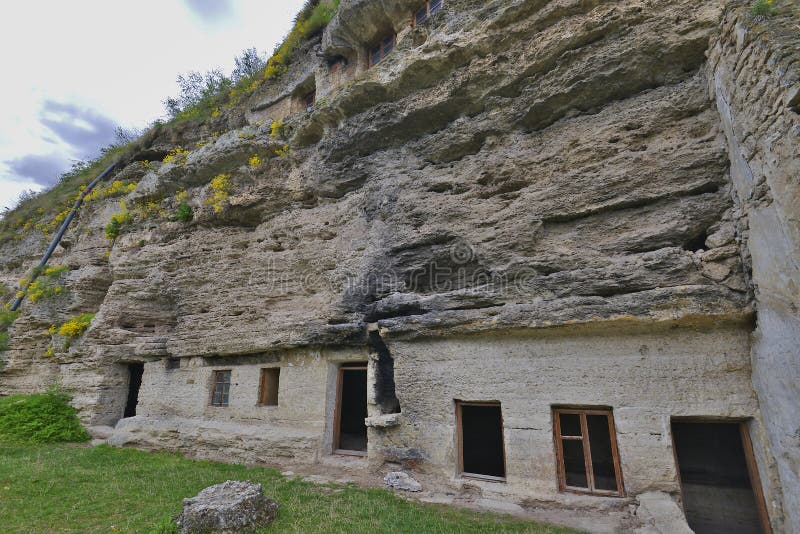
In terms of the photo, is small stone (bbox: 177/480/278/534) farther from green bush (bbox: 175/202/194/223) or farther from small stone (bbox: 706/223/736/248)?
green bush (bbox: 175/202/194/223)

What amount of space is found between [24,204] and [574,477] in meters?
26.9

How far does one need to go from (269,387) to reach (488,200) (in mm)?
6791

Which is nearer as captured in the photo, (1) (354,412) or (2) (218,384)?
(2) (218,384)

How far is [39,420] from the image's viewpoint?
10695 mm

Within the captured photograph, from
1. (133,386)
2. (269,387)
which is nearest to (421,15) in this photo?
(269,387)

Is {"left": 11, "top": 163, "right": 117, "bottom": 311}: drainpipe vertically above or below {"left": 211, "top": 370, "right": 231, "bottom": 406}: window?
above

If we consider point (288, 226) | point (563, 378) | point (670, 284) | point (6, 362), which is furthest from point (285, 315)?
point (6, 362)

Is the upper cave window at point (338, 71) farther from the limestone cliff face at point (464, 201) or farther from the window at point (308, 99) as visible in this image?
the window at point (308, 99)

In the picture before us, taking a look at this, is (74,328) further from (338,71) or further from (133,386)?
(338,71)

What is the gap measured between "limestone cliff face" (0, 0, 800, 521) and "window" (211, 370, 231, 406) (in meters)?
0.57

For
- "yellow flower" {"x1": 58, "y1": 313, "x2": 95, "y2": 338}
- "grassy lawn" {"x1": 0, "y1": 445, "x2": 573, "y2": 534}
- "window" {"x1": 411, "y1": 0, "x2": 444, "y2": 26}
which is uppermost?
"window" {"x1": 411, "y1": 0, "x2": 444, "y2": 26}

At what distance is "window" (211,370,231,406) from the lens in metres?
10.0

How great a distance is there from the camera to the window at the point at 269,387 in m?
9.51

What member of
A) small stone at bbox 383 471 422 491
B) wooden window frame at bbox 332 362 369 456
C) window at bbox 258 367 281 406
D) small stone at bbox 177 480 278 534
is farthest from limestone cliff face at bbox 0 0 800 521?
small stone at bbox 177 480 278 534
